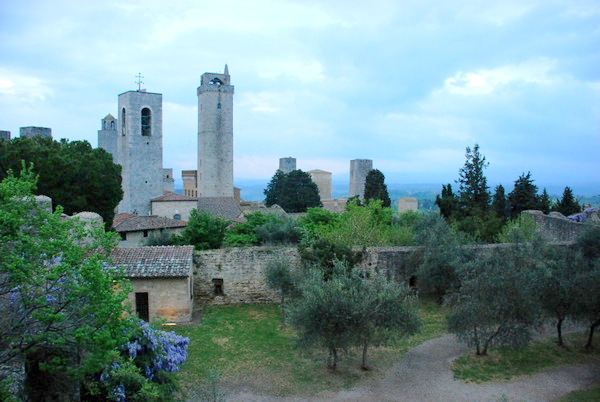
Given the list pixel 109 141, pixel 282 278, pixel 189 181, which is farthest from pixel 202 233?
pixel 189 181

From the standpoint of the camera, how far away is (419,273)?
1752cm

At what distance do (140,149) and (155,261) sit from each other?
116 feet

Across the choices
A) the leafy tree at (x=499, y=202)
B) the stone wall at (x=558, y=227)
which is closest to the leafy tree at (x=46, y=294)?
the stone wall at (x=558, y=227)

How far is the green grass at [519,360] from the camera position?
459 inches

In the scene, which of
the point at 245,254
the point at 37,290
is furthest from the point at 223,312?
the point at 37,290

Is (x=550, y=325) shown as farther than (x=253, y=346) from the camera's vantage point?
Yes

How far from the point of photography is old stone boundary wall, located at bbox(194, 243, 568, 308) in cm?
1806

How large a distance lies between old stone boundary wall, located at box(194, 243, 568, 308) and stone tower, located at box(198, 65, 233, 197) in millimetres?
43404

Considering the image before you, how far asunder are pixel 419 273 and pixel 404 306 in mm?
6235

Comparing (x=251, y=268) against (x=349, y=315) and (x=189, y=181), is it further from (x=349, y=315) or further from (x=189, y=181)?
(x=189, y=181)

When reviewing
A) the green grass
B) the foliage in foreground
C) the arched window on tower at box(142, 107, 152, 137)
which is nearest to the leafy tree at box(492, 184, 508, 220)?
the green grass

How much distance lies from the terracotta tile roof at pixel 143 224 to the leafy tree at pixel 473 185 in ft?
69.6

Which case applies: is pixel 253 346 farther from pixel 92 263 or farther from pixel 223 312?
pixel 92 263

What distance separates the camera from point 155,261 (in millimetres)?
15984
